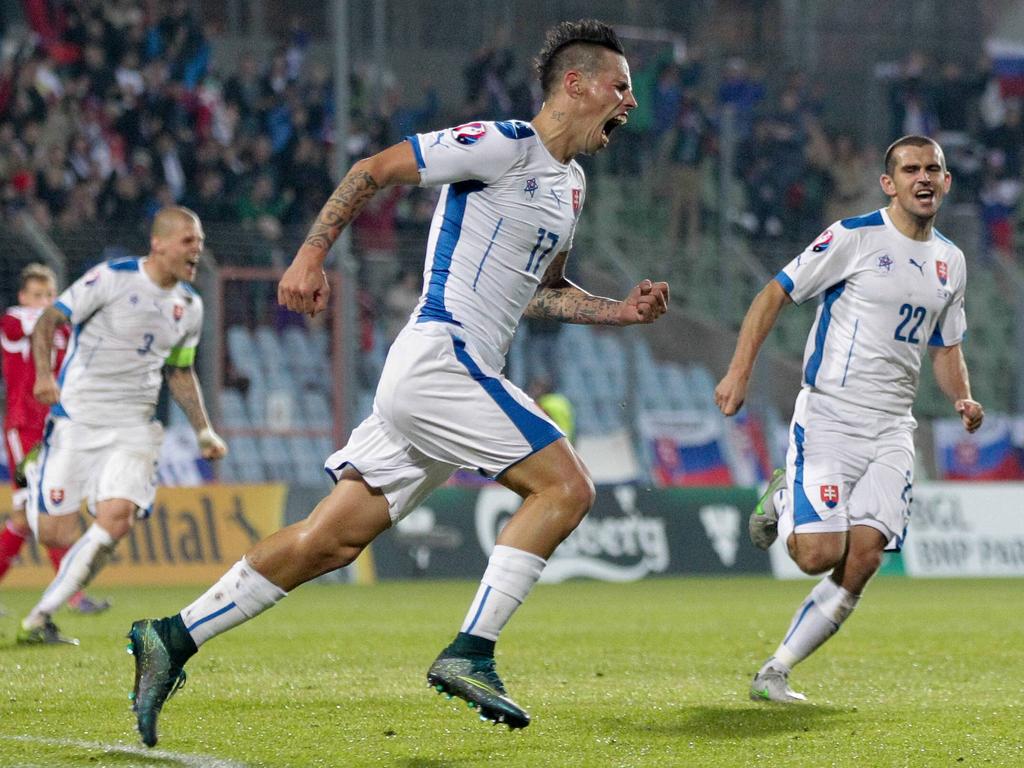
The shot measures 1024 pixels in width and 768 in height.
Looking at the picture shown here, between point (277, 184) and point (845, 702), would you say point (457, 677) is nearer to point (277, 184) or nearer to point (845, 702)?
point (845, 702)

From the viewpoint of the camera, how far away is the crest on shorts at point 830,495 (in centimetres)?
741

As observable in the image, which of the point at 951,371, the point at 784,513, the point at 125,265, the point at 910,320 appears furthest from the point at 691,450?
the point at 784,513

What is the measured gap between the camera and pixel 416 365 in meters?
5.79

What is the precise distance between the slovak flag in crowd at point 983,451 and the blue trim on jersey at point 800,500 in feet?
47.3

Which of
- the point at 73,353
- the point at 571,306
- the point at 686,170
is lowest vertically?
the point at 73,353

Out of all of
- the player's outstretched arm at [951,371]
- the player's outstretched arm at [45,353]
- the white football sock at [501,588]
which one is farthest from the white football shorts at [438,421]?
the player's outstretched arm at [45,353]

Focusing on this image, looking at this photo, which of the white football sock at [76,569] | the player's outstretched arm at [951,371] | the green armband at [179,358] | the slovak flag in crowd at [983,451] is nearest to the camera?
the player's outstretched arm at [951,371]

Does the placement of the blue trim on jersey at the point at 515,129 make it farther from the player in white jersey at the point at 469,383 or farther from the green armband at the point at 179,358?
the green armband at the point at 179,358

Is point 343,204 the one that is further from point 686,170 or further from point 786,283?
point 686,170

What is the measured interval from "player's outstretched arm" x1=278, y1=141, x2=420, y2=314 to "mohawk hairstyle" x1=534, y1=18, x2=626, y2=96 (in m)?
0.71

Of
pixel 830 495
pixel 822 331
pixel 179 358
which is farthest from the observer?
pixel 179 358

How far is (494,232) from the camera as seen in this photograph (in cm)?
594

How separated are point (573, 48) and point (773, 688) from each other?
2.94 metres

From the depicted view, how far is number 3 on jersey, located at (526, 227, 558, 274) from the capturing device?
6.00 m
